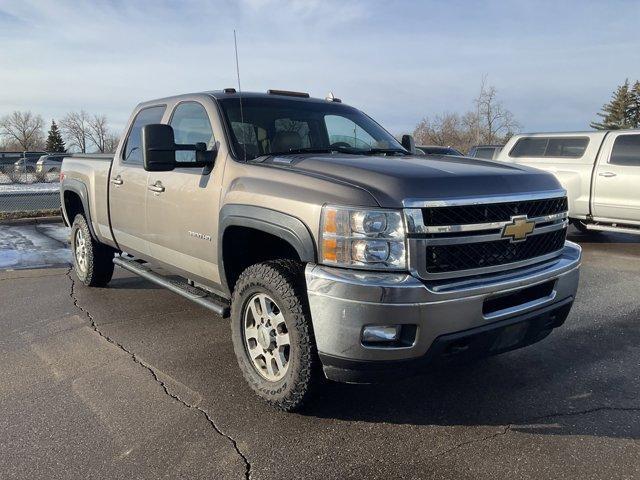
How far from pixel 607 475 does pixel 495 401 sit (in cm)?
84

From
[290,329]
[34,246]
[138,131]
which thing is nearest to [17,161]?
[34,246]

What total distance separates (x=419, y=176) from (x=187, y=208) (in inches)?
73.1

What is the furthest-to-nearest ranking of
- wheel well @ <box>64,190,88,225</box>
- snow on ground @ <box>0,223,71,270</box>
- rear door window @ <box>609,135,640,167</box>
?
rear door window @ <box>609,135,640,167</box> < snow on ground @ <box>0,223,71,270</box> < wheel well @ <box>64,190,88,225</box>

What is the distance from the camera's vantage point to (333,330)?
111 inches

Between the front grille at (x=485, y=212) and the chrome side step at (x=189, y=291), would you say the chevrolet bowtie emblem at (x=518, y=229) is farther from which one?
the chrome side step at (x=189, y=291)

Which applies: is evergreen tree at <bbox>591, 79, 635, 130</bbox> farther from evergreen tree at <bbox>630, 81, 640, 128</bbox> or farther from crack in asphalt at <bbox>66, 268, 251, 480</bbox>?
crack in asphalt at <bbox>66, 268, 251, 480</bbox>

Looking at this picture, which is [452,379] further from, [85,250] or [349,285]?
[85,250]

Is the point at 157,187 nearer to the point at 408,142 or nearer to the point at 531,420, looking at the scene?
the point at 408,142

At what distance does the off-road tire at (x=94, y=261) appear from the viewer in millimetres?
6059

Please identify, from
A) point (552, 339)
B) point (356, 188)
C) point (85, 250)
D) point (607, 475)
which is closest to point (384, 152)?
point (356, 188)

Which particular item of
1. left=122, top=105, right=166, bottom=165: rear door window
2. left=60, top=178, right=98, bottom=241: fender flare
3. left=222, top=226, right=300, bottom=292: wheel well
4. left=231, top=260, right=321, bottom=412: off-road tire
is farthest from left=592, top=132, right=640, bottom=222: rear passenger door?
left=60, top=178, right=98, bottom=241: fender flare

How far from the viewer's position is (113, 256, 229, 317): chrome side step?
149 inches

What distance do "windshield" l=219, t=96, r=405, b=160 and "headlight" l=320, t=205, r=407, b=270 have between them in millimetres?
1245

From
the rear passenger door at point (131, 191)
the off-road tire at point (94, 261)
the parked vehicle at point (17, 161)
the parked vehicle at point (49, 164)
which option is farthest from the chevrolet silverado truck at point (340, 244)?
the parked vehicle at point (17, 161)
